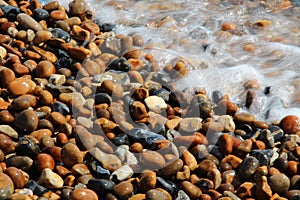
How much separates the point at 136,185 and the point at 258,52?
2121mm

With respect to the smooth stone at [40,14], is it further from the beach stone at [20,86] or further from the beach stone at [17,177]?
the beach stone at [17,177]

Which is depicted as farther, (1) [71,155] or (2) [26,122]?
(2) [26,122]

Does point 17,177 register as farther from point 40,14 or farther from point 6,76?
point 40,14

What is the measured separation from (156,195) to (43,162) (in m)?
0.71

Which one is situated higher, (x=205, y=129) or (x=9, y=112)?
(x=9, y=112)

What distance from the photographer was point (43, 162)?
285cm

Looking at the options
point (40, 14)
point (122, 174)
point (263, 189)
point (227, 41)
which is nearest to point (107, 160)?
point (122, 174)

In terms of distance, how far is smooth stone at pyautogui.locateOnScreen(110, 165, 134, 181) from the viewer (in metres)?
2.83

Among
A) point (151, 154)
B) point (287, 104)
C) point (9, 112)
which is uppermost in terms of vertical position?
point (9, 112)

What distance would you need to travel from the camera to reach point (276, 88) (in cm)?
387

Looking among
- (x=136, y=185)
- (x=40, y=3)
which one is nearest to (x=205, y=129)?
(x=136, y=185)

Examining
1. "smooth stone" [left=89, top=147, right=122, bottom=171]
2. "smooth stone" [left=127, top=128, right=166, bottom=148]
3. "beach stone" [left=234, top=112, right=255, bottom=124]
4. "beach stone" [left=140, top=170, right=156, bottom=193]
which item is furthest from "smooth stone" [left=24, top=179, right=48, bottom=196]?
"beach stone" [left=234, top=112, right=255, bottom=124]

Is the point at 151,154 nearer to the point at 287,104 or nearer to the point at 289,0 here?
the point at 287,104

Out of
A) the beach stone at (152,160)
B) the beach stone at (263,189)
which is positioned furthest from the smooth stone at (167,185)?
the beach stone at (263,189)
